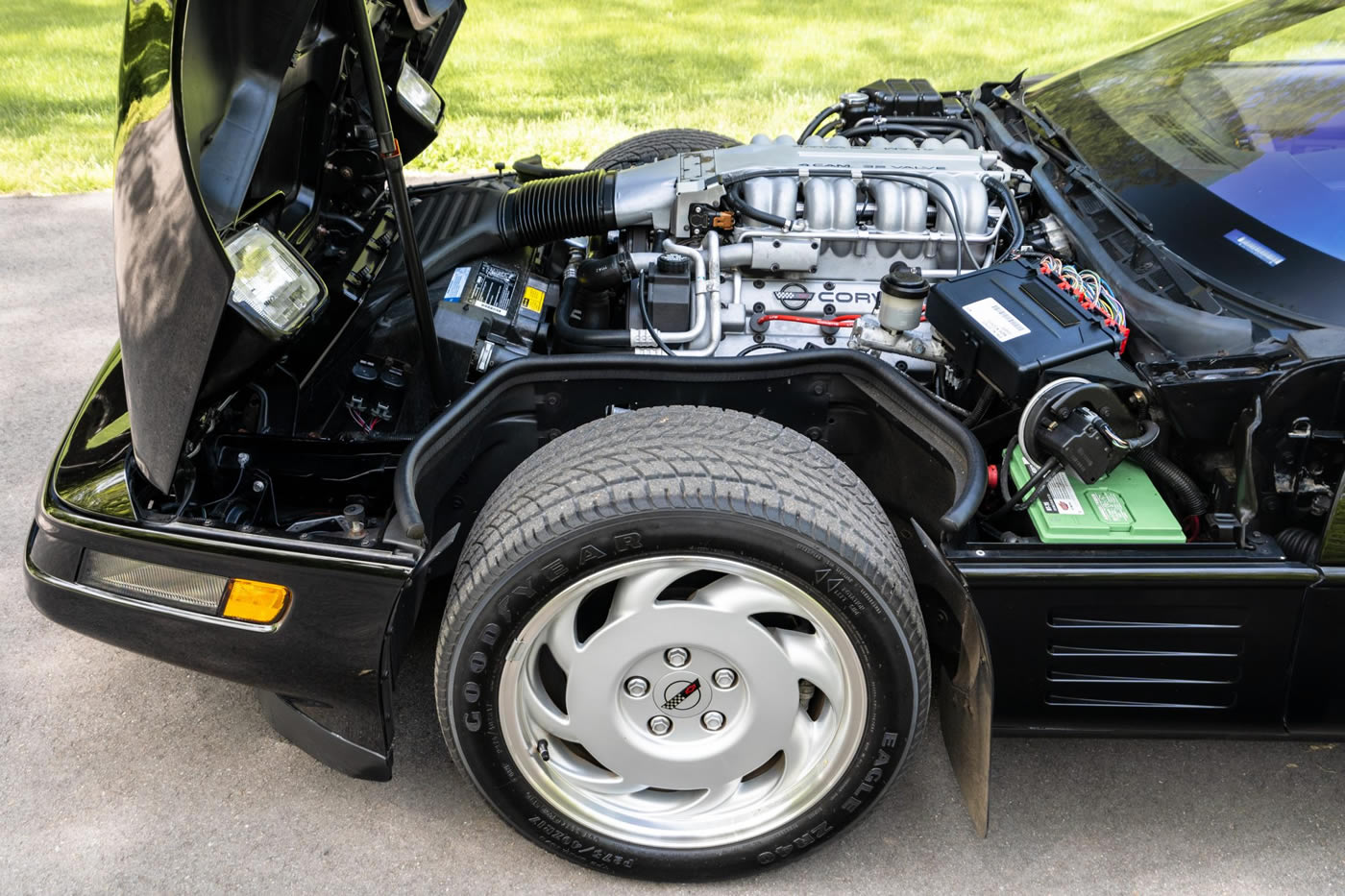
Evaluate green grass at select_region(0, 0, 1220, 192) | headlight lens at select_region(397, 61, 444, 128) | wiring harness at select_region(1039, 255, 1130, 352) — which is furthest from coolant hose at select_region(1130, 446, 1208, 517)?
green grass at select_region(0, 0, 1220, 192)

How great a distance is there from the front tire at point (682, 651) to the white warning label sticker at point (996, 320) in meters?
0.46

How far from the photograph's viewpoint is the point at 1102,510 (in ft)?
6.91

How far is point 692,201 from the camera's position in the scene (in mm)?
2818

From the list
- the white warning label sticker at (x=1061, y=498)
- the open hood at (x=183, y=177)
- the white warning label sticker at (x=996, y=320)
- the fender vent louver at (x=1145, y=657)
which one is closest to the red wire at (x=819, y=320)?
the white warning label sticker at (x=996, y=320)

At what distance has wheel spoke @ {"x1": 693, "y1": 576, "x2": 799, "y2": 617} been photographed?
1969mm

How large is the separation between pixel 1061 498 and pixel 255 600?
5.26 feet

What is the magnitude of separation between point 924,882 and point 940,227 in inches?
63.3

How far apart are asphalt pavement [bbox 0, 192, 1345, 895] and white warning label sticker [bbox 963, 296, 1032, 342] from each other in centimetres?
100

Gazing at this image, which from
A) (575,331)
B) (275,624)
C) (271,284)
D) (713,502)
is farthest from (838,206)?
(275,624)

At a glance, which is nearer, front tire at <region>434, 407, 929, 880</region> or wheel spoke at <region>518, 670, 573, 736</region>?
front tire at <region>434, 407, 929, 880</region>

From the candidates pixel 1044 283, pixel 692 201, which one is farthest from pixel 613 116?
pixel 1044 283

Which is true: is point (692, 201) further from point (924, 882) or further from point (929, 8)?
point (929, 8)

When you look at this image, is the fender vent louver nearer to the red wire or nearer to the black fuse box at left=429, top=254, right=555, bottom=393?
the red wire

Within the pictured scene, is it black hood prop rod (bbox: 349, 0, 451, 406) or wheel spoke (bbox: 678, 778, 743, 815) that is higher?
black hood prop rod (bbox: 349, 0, 451, 406)
